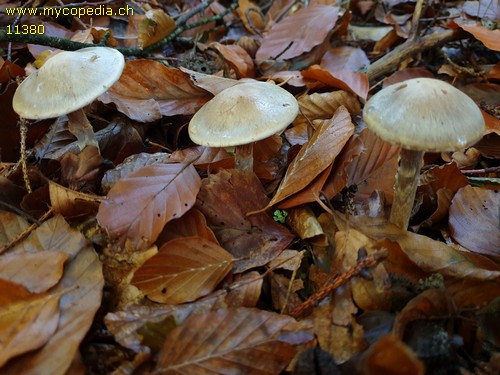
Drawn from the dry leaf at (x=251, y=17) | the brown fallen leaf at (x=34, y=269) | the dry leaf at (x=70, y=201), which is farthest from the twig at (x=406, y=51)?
the brown fallen leaf at (x=34, y=269)

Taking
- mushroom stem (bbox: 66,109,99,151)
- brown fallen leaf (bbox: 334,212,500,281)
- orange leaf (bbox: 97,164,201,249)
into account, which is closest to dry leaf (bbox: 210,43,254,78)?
mushroom stem (bbox: 66,109,99,151)

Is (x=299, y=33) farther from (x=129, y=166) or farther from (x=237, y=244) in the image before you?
(x=237, y=244)

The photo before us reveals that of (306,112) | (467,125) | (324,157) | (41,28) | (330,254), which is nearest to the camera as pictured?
(467,125)

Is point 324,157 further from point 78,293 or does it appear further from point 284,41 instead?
point 284,41

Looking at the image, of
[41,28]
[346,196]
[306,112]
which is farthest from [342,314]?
[41,28]

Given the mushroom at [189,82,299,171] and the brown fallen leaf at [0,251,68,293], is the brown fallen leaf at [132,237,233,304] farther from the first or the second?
the mushroom at [189,82,299,171]

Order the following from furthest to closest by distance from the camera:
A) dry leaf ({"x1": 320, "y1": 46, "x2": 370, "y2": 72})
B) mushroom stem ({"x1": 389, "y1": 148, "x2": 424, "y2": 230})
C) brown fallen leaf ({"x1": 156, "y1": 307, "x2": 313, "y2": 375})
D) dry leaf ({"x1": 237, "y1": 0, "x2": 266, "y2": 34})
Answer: dry leaf ({"x1": 237, "y1": 0, "x2": 266, "y2": 34}) < dry leaf ({"x1": 320, "y1": 46, "x2": 370, "y2": 72}) < mushroom stem ({"x1": 389, "y1": 148, "x2": 424, "y2": 230}) < brown fallen leaf ({"x1": 156, "y1": 307, "x2": 313, "y2": 375})
